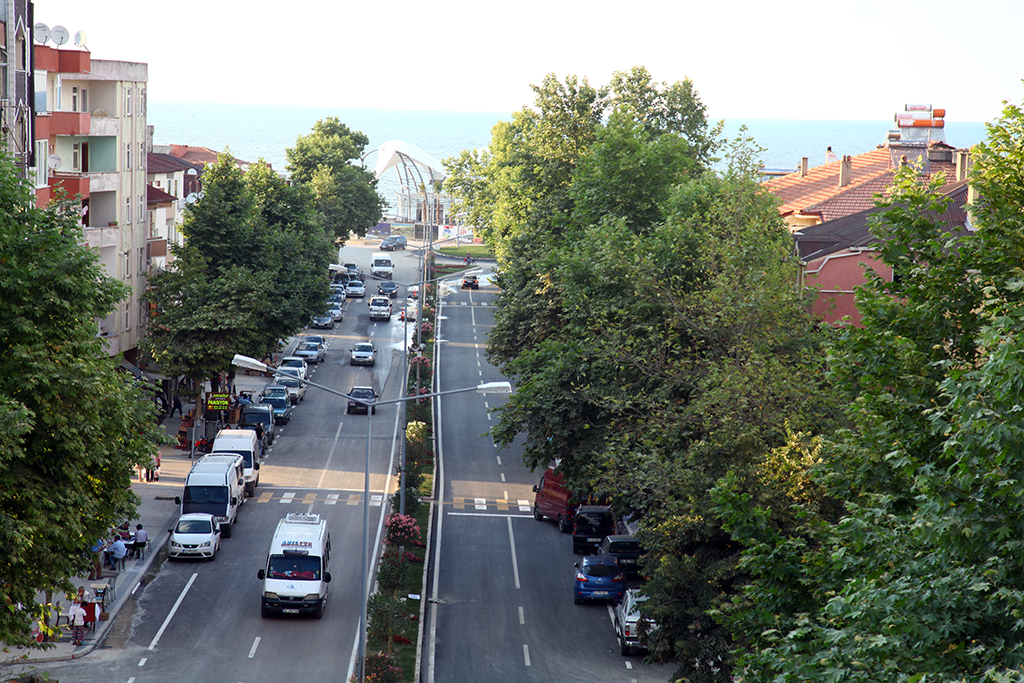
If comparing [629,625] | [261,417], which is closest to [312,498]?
[261,417]

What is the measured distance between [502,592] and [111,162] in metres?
30.2

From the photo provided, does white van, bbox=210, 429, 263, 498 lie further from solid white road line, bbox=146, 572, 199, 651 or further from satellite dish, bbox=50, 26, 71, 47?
satellite dish, bbox=50, 26, 71, 47

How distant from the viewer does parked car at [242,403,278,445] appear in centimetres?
5041

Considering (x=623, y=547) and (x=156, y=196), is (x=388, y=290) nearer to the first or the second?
(x=156, y=196)

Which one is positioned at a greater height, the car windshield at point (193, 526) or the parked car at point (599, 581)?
the car windshield at point (193, 526)

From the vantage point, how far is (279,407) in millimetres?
54688

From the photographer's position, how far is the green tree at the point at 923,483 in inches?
468

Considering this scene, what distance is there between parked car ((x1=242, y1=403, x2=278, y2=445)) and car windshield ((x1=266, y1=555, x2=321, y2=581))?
67.6 ft

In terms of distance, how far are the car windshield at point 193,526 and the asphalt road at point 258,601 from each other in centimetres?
111

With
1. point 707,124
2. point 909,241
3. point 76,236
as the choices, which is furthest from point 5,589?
point 707,124

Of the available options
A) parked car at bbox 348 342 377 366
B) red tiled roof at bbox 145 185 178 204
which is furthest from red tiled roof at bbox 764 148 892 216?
red tiled roof at bbox 145 185 178 204

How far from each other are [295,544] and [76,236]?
13.1 m

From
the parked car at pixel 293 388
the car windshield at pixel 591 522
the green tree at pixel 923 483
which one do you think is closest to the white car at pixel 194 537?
the car windshield at pixel 591 522

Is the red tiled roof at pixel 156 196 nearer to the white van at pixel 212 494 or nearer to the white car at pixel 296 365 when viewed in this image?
the white car at pixel 296 365
